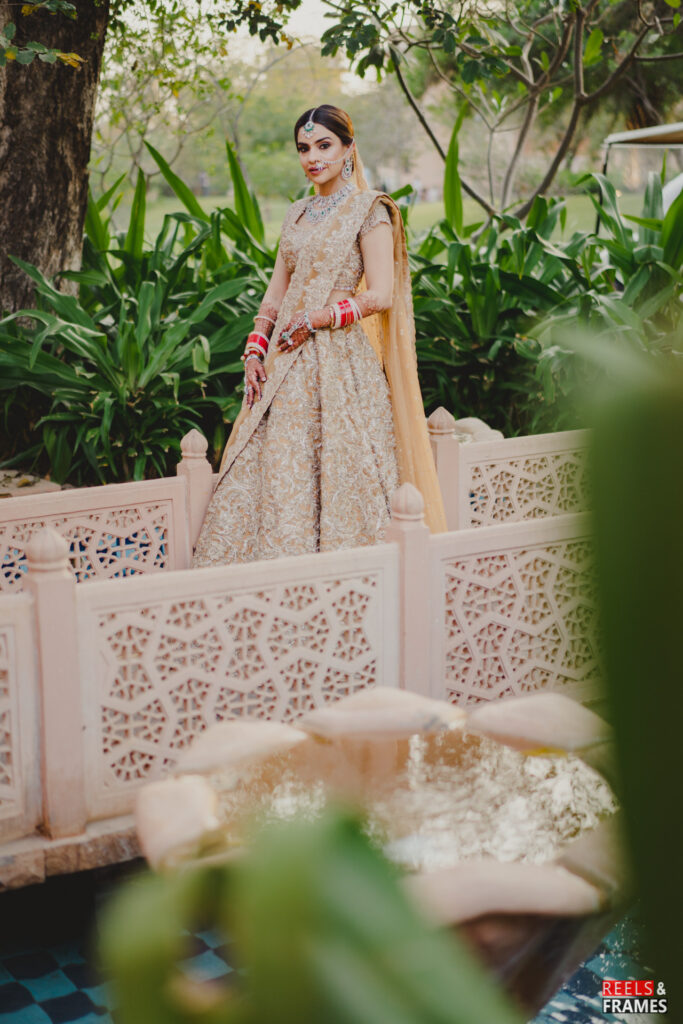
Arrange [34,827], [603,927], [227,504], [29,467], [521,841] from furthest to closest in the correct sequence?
[29,467]
[227,504]
[34,827]
[521,841]
[603,927]

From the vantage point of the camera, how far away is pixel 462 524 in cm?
336

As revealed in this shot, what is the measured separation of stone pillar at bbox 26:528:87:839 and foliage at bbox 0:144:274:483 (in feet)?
6.32

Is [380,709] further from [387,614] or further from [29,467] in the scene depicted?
[29,467]

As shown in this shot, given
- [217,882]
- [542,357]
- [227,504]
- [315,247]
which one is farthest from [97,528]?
[217,882]

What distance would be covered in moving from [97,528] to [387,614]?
3.38 feet

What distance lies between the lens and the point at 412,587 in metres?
2.29

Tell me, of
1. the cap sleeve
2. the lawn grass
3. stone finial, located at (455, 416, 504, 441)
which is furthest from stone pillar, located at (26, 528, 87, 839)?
the lawn grass

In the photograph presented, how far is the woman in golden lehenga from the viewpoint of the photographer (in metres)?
3.03

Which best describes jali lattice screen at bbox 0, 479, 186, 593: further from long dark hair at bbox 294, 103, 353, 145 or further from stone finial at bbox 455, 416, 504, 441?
stone finial at bbox 455, 416, 504, 441

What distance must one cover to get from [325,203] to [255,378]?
555 millimetres

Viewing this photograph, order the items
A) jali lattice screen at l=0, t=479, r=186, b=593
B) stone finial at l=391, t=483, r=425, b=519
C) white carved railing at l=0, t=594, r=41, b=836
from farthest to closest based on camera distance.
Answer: jali lattice screen at l=0, t=479, r=186, b=593 < stone finial at l=391, t=483, r=425, b=519 < white carved railing at l=0, t=594, r=41, b=836

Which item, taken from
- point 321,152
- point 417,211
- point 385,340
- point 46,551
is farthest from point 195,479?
point 417,211

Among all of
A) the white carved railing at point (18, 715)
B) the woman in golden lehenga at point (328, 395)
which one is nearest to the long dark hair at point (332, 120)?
the woman in golden lehenga at point (328, 395)

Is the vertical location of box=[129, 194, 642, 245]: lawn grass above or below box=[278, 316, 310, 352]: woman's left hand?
above
